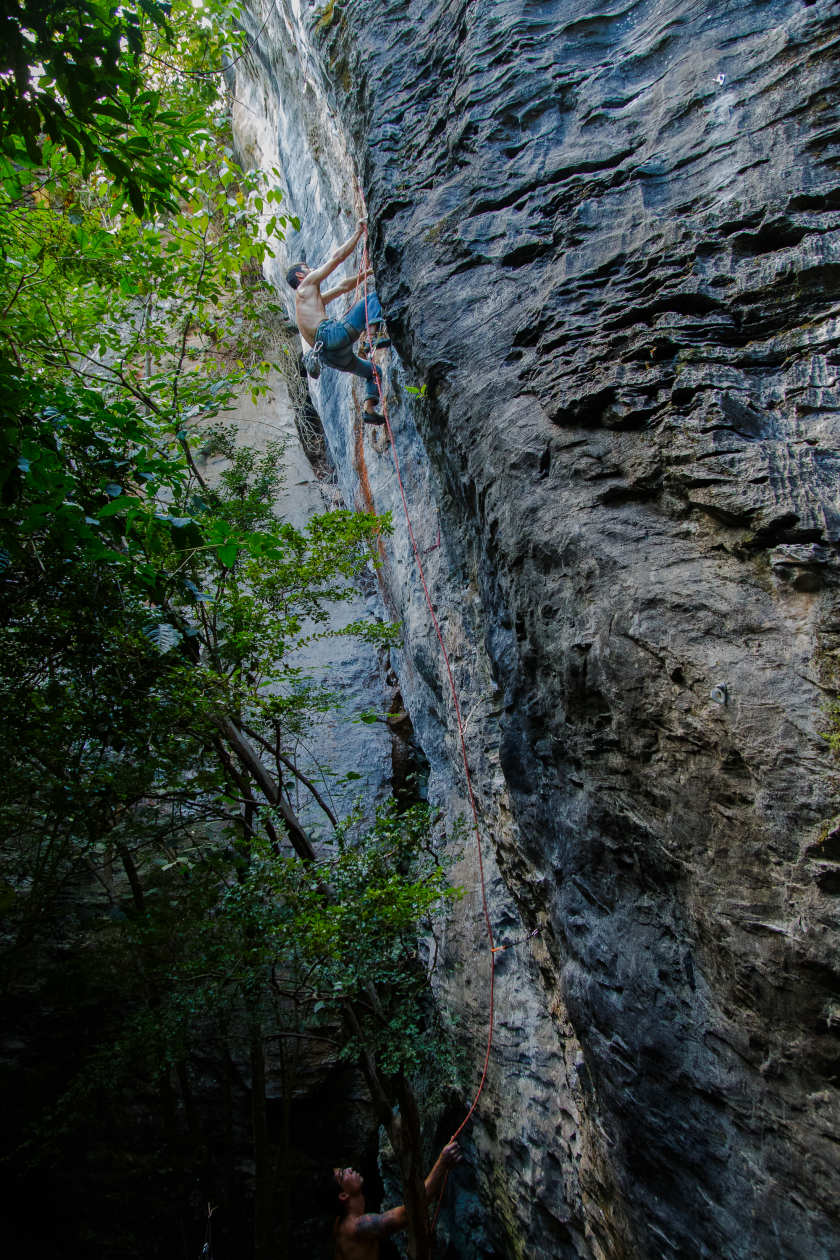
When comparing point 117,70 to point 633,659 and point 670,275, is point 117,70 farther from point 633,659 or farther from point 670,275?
point 633,659

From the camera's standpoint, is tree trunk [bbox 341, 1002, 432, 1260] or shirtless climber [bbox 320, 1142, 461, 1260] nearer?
tree trunk [bbox 341, 1002, 432, 1260]

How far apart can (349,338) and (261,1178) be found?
21.6 ft

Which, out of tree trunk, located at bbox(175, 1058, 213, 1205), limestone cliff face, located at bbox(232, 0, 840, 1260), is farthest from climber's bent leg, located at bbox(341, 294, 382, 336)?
tree trunk, located at bbox(175, 1058, 213, 1205)

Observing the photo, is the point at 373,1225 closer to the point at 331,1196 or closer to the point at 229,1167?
the point at 331,1196

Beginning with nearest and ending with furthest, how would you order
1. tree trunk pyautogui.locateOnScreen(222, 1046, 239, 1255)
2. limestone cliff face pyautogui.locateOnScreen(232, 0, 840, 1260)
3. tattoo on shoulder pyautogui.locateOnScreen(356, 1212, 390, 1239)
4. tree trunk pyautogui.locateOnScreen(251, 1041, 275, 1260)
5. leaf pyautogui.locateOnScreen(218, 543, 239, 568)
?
limestone cliff face pyautogui.locateOnScreen(232, 0, 840, 1260), leaf pyautogui.locateOnScreen(218, 543, 239, 568), tattoo on shoulder pyautogui.locateOnScreen(356, 1212, 390, 1239), tree trunk pyautogui.locateOnScreen(251, 1041, 275, 1260), tree trunk pyautogui.locateOnScreen(222, 1046, 239, 1255)

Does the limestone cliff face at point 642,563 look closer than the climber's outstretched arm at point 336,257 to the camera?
Yes

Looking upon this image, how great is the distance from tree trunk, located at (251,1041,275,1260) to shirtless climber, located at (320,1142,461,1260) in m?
0.70

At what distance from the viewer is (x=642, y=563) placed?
2.46 meters

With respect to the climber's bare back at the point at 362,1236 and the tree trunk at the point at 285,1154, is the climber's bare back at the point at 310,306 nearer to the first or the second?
the tree trunk at the point at 285,1154

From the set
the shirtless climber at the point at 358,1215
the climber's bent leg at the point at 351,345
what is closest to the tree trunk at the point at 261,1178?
the shirtless climber at the point at 358,1215

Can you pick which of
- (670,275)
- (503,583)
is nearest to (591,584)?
(503,583)

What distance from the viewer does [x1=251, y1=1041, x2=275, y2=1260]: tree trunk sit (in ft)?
15.6

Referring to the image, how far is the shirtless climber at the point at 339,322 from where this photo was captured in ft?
19.8

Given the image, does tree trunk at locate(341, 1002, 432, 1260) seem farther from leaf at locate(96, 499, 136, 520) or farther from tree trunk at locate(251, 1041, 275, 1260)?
leaf at locate(96, 499, 136, 520)
